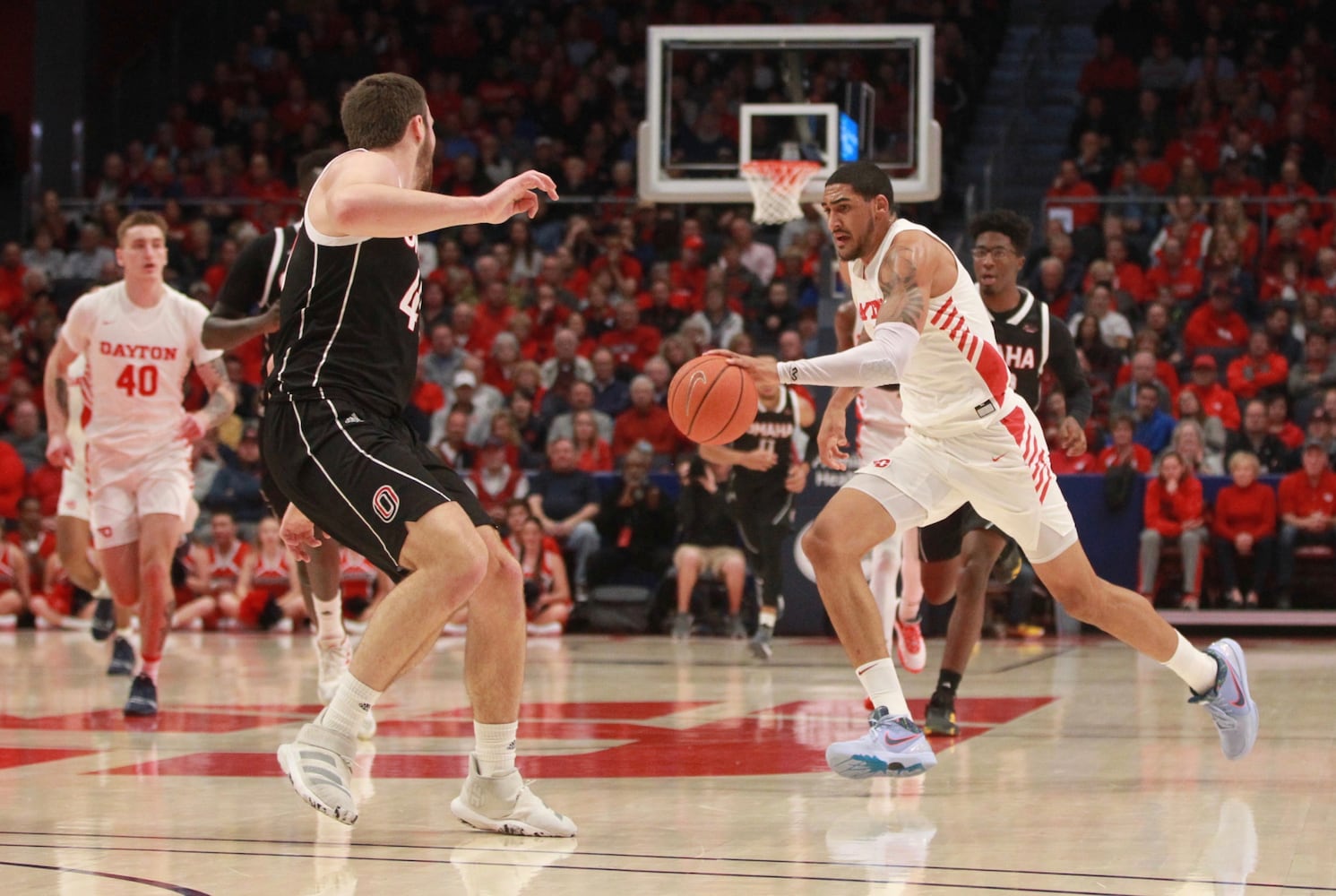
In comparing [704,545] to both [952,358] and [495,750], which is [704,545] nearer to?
[952,358]

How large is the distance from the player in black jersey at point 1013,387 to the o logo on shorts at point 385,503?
9.85ft

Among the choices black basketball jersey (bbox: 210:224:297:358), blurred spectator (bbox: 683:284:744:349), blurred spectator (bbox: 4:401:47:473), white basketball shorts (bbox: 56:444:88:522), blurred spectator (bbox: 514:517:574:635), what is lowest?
blurred spectator (bbox: 514:517:574:635)

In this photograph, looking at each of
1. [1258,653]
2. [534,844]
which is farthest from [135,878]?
[1258,653]

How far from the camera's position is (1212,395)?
14.4 meters

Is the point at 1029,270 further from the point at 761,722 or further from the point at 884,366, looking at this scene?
the point at 884,366

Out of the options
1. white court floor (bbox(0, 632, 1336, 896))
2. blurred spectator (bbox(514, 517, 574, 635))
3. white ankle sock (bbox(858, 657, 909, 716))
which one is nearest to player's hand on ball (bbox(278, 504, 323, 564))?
white court floor (bbox(0, 632, 1336, 896))

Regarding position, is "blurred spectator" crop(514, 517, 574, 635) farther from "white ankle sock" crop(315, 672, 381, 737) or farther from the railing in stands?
"white ankle sock" crop(315, 672, 381, 737)

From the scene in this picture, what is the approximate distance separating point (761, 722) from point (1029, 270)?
9.60 metres

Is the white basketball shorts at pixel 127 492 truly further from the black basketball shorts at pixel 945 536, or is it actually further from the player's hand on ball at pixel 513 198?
the player's hand on ball at pixel 513 198

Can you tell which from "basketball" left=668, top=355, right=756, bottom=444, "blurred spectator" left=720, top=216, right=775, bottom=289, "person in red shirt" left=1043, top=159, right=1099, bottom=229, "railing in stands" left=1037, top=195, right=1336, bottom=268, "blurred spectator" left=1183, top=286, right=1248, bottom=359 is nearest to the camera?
"basketball" left=668, top=355, right=756, bottom=444

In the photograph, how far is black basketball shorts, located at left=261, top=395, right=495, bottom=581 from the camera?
4.58m

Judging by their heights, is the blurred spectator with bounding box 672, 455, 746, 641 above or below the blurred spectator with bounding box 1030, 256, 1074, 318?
below

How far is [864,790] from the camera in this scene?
5570 millimetres

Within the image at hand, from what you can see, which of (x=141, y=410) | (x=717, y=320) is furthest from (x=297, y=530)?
(x=717, y=320)
